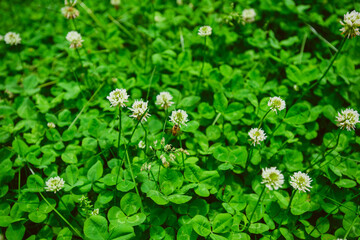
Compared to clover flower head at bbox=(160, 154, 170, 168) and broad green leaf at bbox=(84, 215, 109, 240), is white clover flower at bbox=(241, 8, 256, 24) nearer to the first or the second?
clover flower head at bbox=(160, 154, 170, 168)

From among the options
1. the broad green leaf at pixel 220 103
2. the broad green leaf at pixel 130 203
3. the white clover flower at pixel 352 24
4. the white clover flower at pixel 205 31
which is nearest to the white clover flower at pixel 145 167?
the broad green leaf at pixel 130 203

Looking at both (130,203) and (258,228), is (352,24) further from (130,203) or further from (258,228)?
(130,203)

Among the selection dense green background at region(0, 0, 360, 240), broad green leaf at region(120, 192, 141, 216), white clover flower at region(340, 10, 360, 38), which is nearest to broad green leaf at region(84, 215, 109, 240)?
dense green background at region(0, 0, 360, 240)

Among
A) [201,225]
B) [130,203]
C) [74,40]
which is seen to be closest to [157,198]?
[130,203]

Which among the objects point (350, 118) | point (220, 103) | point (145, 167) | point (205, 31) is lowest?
point (145, 167)

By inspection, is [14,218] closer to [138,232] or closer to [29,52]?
[138,232]

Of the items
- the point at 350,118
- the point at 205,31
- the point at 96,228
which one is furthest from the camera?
the point at 205,31
